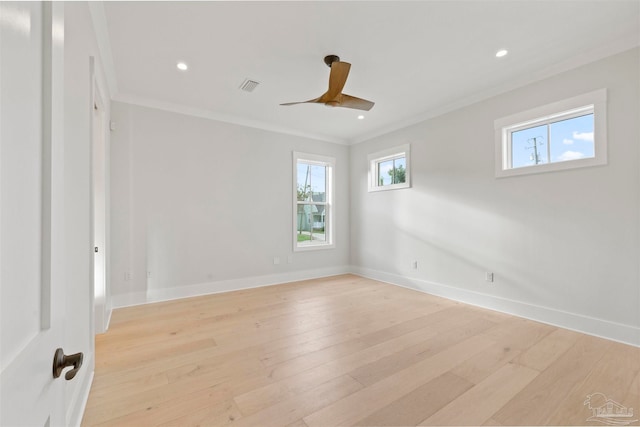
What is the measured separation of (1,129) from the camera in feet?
1.35

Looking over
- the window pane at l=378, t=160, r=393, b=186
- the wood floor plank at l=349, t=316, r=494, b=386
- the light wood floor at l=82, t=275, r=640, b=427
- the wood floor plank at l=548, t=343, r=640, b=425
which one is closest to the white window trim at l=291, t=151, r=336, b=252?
the window pane at l=378, t=160, r=393, b=186

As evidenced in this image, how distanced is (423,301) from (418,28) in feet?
10.1

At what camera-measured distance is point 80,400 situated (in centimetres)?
155

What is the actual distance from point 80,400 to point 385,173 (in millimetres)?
4576

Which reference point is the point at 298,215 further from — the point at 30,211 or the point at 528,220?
the point at 30,211

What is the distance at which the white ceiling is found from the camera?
210 centimetres

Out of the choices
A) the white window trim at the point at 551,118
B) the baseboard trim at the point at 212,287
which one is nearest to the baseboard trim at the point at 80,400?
the baseboard trim at the point at 212,287

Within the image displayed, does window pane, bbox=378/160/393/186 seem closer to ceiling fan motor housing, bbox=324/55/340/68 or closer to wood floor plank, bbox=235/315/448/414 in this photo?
ceiling fan motor housing, bbox=324/55/340/68

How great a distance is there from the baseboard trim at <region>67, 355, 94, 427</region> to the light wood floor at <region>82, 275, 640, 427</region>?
0.04 meters

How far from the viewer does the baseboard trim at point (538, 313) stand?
2.41 meters

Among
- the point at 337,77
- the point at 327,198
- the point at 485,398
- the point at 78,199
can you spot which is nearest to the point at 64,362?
the point at 78,199

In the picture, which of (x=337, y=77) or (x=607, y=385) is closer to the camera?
(x=607, y=385)

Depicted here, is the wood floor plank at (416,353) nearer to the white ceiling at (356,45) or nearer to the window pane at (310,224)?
the white ceiling at (356,45)

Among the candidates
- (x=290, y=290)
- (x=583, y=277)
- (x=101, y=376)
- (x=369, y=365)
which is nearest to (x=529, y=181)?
(x=583, y=277)
